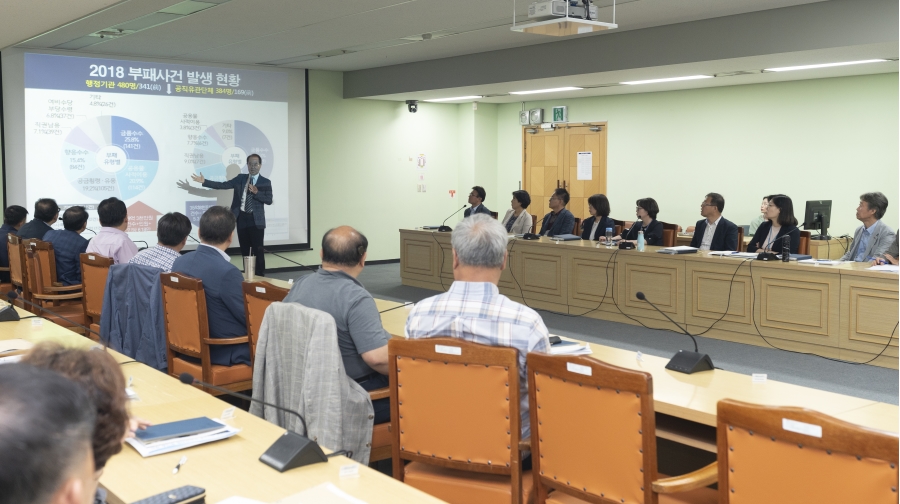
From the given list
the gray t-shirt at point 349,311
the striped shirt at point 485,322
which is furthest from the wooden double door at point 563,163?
the striped shirt at point 485,322

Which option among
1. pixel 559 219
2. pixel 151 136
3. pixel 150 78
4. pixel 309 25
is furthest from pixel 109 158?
pixel 559 219

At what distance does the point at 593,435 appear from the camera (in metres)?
2.19

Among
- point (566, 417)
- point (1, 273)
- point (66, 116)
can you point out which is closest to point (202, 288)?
point (566, 417)

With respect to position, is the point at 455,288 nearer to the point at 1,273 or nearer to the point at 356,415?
the point at 356,415

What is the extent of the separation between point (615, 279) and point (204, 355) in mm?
4544

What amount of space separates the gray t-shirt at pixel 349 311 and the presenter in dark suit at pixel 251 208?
6.82 m

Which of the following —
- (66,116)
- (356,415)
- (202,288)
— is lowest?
(356,415)

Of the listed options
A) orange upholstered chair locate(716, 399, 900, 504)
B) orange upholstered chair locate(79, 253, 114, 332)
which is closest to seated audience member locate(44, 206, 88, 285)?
orange upholstered chair locate(79, 253, 114, 332)

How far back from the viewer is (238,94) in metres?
10.6

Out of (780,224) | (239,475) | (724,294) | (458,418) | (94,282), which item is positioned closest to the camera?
(239,475)

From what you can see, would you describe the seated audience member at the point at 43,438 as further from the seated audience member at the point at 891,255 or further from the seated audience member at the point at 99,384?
the seated audience member at the point at 891,255

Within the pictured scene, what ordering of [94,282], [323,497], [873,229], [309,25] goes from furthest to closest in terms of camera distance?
[309,25] < [873,229] < [94,282] < [323,497]

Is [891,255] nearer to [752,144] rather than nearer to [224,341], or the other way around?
[752,144]

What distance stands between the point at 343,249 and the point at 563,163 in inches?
379
